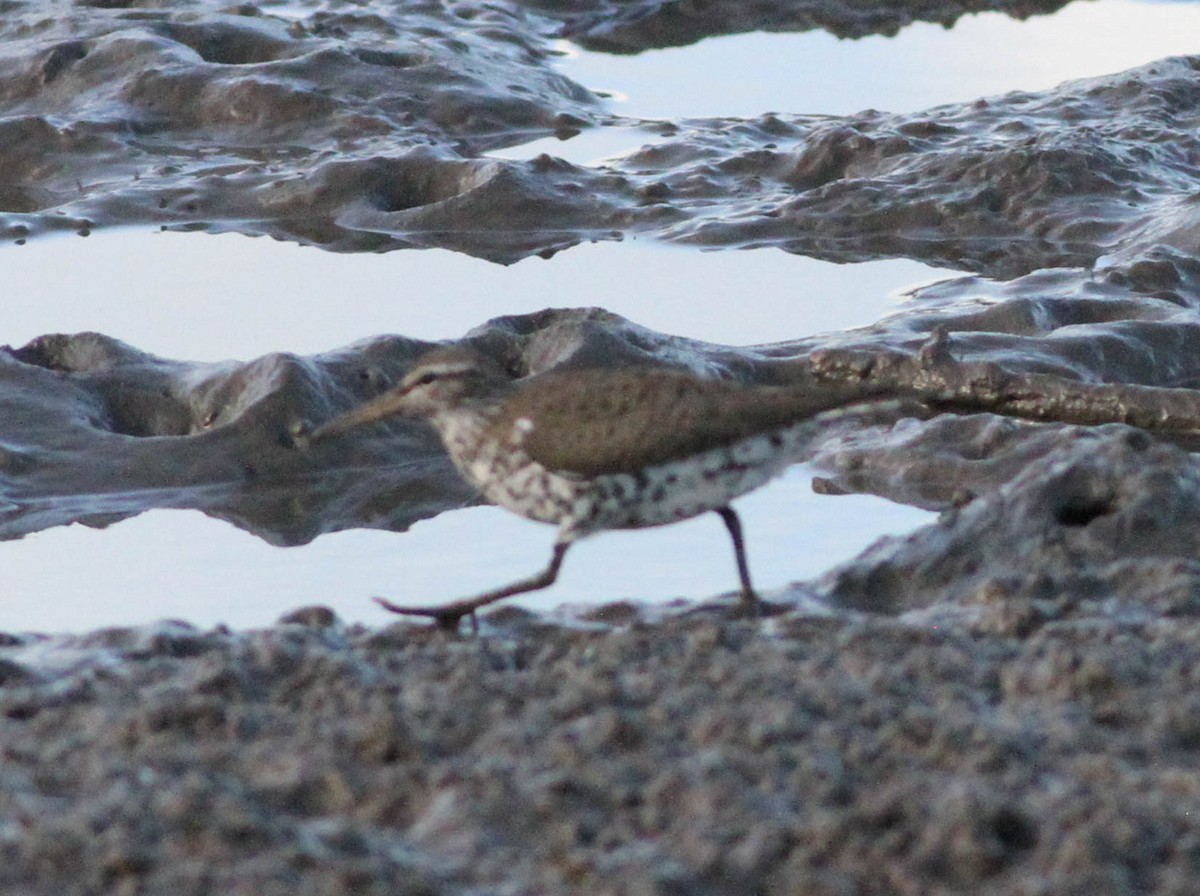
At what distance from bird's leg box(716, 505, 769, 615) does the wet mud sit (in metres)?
0.18

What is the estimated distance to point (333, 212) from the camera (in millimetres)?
11094

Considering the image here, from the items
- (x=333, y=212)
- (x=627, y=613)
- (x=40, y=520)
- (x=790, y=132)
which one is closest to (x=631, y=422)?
(x=627, y=613)

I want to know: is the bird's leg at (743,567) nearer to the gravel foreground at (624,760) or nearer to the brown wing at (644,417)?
the brown wing at (644,417)

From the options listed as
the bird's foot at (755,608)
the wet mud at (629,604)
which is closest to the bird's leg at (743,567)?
the bird's foot at (755,608)

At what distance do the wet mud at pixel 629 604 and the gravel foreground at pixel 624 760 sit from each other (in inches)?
0.5

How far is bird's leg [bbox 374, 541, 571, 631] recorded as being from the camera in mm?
5875

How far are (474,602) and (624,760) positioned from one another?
1568mm

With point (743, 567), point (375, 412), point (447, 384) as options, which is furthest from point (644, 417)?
point (375, 412)

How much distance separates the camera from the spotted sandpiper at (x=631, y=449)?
19.0 ft

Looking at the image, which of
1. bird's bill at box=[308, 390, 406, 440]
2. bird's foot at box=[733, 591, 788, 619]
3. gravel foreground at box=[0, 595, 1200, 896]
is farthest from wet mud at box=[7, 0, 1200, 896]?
bird's bill at box=[308, 390, 406, 440]

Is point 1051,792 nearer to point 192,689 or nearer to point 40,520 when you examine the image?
point 192,689

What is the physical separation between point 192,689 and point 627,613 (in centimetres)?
171

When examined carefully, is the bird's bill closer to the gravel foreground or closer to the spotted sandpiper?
the spotted sandpiper

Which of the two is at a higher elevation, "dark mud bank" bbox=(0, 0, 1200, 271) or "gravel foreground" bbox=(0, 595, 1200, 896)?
"dark mud bank" bbox=(0, 0, 1200, 271)
